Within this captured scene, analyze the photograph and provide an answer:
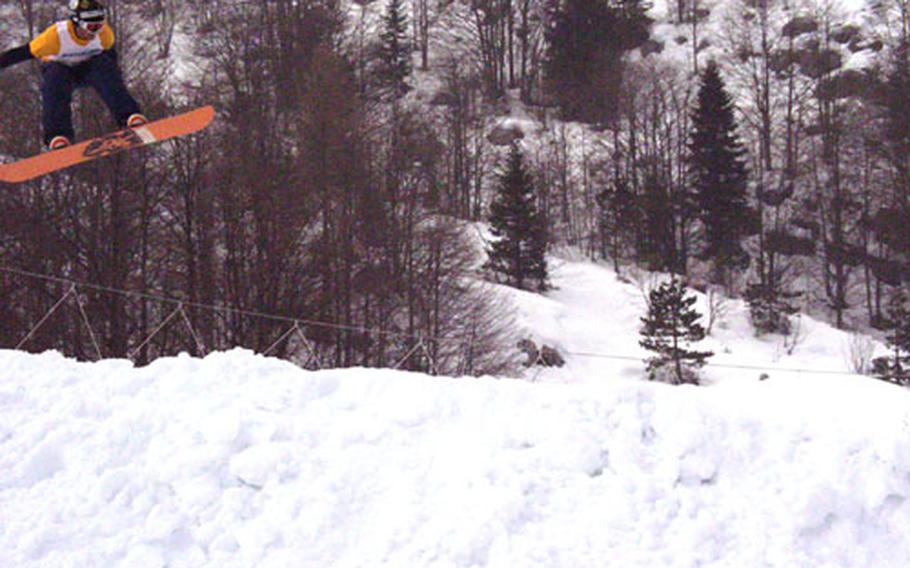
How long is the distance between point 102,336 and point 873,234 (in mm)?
29516

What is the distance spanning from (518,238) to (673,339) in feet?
25.5

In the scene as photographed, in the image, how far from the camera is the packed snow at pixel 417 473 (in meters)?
4.39

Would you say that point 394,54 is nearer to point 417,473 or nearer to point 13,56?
point 13,56

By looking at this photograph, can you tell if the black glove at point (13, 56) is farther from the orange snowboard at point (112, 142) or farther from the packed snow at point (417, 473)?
the packed snow at point (417, 473)

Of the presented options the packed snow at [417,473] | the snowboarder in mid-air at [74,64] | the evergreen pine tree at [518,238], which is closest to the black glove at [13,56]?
the snowboarder in mid-air at [74,64]

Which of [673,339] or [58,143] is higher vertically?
[58,143]

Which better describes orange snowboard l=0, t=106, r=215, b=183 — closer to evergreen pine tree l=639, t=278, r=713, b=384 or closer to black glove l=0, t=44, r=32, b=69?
black glove l=0, t=44, r=32, b=69

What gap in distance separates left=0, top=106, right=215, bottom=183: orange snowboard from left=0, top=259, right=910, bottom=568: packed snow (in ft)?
7.92

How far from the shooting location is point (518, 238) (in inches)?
1035

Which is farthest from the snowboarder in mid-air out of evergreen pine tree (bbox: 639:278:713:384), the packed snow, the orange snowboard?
evergreen pine tree (bbox: 639:278:713:384)

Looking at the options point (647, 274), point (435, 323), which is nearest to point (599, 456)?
point (435, 323)

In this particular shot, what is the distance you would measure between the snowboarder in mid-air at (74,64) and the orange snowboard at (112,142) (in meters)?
0.24

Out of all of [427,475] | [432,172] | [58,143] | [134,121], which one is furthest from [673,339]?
[58,143]

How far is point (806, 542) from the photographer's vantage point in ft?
15.3
